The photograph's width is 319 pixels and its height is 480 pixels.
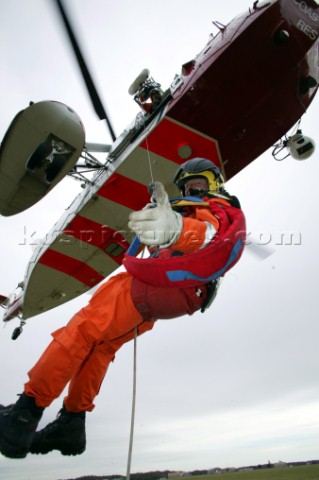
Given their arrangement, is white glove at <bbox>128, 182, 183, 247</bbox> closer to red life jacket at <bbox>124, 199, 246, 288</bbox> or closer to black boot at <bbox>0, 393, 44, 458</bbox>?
red life jacket at <bbox>124, 199, 246, 288</bbox>

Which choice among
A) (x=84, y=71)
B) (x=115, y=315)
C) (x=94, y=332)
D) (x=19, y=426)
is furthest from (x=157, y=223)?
(x=84, y=71)

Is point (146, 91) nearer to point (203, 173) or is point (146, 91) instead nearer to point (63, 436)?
point (203, 173)

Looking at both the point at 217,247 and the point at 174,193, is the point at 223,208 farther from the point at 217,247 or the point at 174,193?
the point at 174,193

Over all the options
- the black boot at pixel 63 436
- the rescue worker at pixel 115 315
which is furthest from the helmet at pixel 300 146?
the black boot at pixel 63 436

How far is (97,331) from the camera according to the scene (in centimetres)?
246

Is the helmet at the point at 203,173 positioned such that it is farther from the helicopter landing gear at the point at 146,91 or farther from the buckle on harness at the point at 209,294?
the helicopter landing gear at the point at 146,91

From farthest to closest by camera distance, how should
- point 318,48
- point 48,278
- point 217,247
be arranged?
1. point 48,278
2. point 318,48
3. point 217,247

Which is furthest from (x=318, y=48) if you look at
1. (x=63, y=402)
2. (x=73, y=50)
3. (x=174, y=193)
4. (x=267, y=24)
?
(x=63, y=402)

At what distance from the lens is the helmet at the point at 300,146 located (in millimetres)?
5723

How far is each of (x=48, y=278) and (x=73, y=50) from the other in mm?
4906

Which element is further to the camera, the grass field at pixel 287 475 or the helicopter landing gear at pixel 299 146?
the grass field at pixel 287 475

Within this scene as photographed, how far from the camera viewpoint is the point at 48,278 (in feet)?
25.3

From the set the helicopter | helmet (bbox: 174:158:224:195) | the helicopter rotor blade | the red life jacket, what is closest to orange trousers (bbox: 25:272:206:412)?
the red life jacket

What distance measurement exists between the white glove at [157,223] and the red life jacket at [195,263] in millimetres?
192
